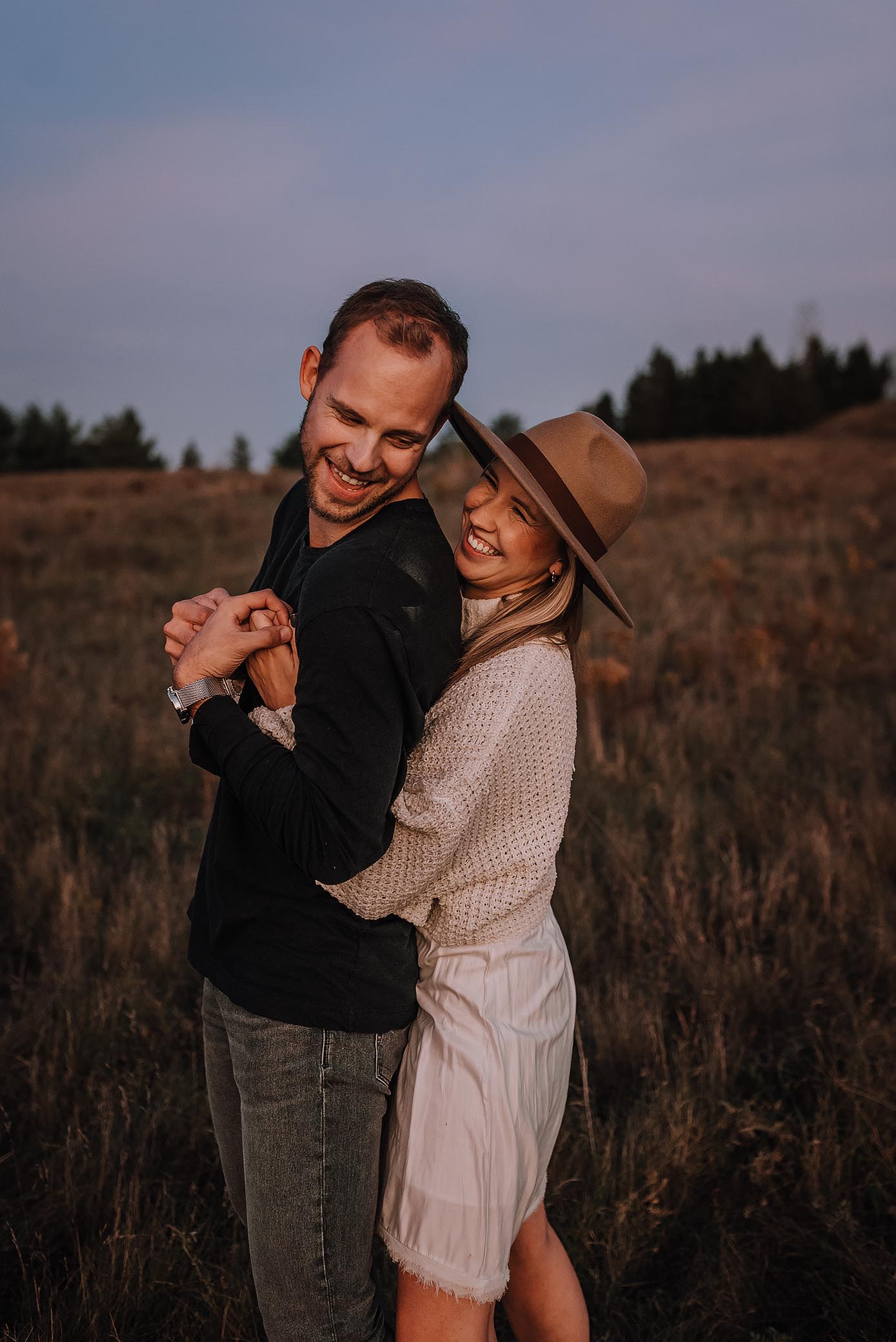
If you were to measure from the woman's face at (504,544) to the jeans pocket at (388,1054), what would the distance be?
92cm

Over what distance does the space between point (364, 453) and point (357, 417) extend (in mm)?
76

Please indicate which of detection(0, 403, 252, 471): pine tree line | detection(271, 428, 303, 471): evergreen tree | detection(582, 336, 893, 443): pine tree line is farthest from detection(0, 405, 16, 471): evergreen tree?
detection(582, 336, 893, 443): pine tree line

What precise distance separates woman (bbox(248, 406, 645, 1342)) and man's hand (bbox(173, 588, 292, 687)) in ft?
0.09

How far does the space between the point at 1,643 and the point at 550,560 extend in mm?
6239

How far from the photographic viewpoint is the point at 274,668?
1.63 metres

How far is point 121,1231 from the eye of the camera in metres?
2.41

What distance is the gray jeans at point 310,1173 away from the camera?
1568 mm

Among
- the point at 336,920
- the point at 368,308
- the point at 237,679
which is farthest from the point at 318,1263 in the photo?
the point at 368,308

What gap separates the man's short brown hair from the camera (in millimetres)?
1674

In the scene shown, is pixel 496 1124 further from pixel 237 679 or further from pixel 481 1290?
Answer: pixel 237 679

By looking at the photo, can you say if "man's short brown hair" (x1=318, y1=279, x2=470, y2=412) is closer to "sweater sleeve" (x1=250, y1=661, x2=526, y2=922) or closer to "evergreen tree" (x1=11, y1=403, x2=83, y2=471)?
"sweater sleeve" (x1=250, y1=661, x2=526, y2=922)

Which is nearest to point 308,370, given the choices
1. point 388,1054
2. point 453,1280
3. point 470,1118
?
point 388,1054

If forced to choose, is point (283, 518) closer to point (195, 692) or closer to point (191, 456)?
point (195, 692)

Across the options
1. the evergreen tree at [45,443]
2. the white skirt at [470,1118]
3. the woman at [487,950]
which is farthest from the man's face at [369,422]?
the evergreen tree at [45,443]
